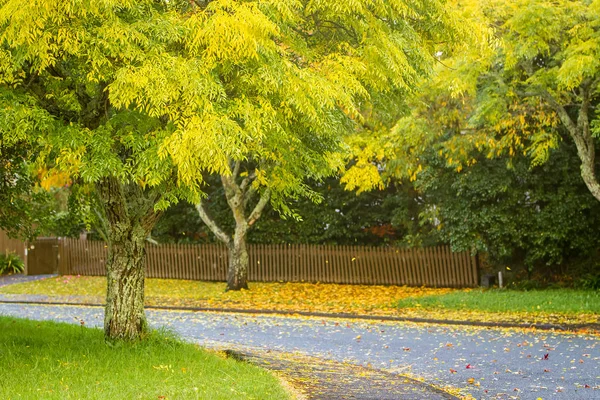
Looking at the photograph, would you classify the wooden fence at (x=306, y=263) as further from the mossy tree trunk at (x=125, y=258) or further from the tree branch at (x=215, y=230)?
the mossy tree trunk at (x=125, y=258)

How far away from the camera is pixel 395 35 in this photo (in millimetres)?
11570

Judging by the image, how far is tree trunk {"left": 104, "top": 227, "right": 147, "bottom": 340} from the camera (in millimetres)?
11406

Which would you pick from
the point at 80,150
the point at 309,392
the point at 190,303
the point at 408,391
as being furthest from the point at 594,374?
the point at 190,303

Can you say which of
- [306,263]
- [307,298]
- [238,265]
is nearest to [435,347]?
[307,298]

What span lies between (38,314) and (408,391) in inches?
479

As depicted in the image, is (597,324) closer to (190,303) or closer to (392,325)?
(392,325)

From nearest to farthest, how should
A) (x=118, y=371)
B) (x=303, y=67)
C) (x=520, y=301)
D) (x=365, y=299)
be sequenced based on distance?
(x=118, y=371) < (x=303, y=67) < (x=520, y=301) < (x=365, y=299)

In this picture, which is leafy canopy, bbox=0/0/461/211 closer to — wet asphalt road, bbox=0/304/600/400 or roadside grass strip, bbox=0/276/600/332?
wet asphalt road, bbox=0/304/600/400

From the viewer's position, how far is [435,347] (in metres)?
13.7

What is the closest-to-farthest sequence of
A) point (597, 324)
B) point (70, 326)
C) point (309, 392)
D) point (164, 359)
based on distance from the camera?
point (309, 392) < point (164, 359) < point (70, 326) < point (597, 324)

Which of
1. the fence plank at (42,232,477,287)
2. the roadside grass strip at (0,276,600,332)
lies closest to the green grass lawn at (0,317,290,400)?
the roadside grass strip at (0,276,600,332)

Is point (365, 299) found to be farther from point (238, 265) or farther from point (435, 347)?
point (435, 347)

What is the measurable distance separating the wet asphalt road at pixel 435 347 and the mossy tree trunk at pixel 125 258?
195cm

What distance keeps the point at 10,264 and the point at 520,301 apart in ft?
66.2
